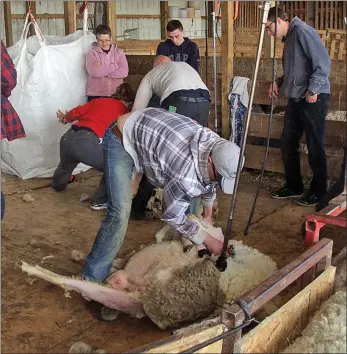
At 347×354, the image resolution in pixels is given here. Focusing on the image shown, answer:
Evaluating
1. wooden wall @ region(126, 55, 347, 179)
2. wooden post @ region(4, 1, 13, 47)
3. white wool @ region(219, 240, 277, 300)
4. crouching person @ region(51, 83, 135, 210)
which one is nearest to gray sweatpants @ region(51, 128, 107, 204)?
crouching person @ region(51, 83, 135, 210)

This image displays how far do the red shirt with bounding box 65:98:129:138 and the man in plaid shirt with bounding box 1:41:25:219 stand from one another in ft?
2.12

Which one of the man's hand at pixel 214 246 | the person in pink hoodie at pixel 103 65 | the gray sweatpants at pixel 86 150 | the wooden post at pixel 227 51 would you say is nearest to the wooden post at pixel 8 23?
the person in pink hoodie at pixel 103 65

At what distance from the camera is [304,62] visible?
435 cm

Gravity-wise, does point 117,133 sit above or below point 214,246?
above

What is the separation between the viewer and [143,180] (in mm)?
4164

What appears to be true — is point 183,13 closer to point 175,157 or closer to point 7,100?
point 7,100

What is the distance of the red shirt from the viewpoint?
4.32 m

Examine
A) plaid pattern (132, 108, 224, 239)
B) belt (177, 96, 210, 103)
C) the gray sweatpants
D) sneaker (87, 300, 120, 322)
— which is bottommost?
sneaker (87, 300, 120, 322)

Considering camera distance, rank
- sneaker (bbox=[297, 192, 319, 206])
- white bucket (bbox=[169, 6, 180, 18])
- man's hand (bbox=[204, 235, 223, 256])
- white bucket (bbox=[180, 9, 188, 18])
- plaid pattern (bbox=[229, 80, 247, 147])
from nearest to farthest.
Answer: man's hand (bbox=[204, 235, 223, 256]), sneaker (bbox=[297, 192, 319, 206]), plaid pattern (bbox=[229, 80, 247, 147]), white bucket (bbox=[169, 6, 180, 18]), white bucket (bbox=[180, 9, 188, 18])

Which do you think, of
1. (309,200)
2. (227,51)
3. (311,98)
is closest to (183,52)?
(227,51)

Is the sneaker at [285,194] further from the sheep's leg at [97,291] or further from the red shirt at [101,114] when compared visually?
the sheep's leg at [97,291]

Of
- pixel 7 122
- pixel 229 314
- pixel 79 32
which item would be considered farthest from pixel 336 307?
pixel 79 32

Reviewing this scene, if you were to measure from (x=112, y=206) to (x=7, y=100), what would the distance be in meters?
1.46

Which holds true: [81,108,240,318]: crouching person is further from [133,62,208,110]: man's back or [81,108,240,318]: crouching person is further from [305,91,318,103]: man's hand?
[305,91,318,103]: man's hand
